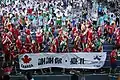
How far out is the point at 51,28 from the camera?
20094mm

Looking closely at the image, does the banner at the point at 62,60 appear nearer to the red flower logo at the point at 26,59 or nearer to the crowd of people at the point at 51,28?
the red flower logo at the point at 26,59

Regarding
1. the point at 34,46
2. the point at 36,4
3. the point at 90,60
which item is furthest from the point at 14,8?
the point at 90,60

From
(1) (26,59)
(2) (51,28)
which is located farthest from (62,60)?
(2) (51,28)

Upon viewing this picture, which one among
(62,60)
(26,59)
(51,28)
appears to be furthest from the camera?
(51,28)

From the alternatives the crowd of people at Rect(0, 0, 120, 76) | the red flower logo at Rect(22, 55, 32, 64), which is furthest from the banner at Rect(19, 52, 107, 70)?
the crowd of people at Rect(0, 0, 120, 76)

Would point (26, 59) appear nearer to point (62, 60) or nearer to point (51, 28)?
point (62, 60)

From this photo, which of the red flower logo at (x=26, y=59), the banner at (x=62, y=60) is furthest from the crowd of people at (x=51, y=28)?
the banner at (x=62, y=60)

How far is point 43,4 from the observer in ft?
73.2

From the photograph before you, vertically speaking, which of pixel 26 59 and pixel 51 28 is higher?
pixel 51 28

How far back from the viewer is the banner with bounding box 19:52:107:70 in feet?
54.4

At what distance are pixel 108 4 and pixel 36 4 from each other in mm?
4328

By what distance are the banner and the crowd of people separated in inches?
33.1

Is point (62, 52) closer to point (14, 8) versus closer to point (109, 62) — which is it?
point (109, 62)

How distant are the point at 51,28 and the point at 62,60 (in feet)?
12.0
